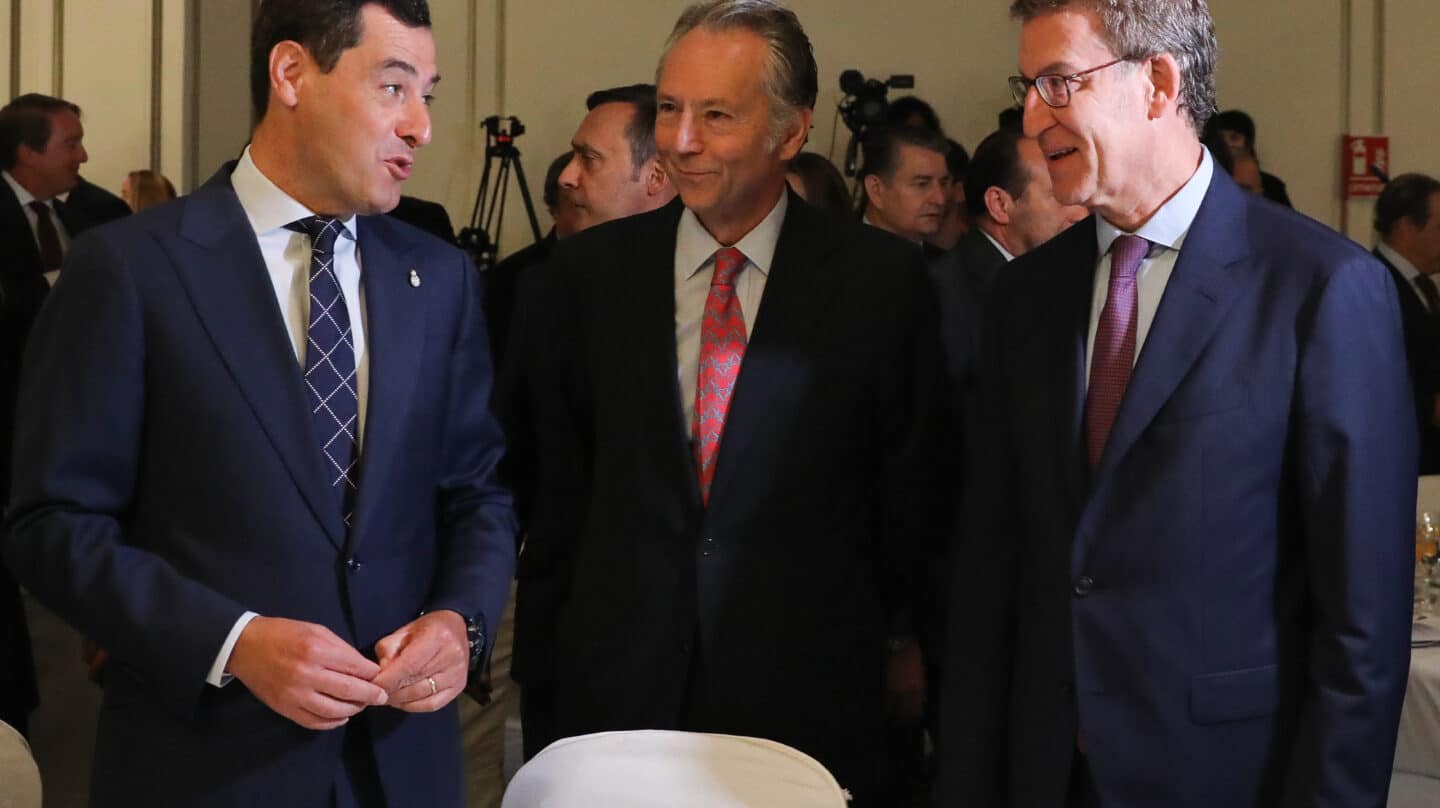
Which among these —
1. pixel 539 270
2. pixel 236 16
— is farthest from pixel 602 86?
pixel 539 270

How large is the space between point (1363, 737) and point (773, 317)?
0.97 metres

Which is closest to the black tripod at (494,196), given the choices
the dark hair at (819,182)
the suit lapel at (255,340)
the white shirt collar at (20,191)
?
the white shirt collar at (20,191)

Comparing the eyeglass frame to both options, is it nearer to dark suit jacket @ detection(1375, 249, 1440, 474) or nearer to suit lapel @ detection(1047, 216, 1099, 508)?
suit lapel @ detection(1047, 216, 1099, 508)

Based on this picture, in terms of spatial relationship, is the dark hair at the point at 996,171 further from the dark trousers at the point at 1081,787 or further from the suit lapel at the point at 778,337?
the dark trousers at the point at 1081,787

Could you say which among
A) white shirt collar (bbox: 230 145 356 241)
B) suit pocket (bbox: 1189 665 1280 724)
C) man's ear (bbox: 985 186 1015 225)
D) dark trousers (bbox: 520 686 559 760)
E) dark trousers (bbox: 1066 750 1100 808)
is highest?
man's ear (bbox: 985 186 1015 225)

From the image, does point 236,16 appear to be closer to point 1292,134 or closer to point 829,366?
point 1292,134

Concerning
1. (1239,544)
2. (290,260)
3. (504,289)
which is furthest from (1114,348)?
(504,289)

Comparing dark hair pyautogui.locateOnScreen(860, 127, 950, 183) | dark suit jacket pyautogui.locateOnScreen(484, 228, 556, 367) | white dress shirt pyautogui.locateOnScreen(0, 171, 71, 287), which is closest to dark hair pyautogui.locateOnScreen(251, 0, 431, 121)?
dark suit jacket pyautogui.locateOnScreen(484, 228, 556, 367)

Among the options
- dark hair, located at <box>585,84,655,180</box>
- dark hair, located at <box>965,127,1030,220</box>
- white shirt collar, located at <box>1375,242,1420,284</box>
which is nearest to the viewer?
dark hair, located at <box>585,84,655,180</box>

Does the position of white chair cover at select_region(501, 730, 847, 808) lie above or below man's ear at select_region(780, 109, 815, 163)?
below

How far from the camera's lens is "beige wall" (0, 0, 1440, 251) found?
22.6ft

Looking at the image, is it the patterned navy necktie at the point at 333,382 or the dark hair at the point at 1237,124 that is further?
the dark hair at the point at 1237,124

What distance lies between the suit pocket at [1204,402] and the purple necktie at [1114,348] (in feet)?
0.26

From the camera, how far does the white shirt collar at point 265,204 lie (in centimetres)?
190
